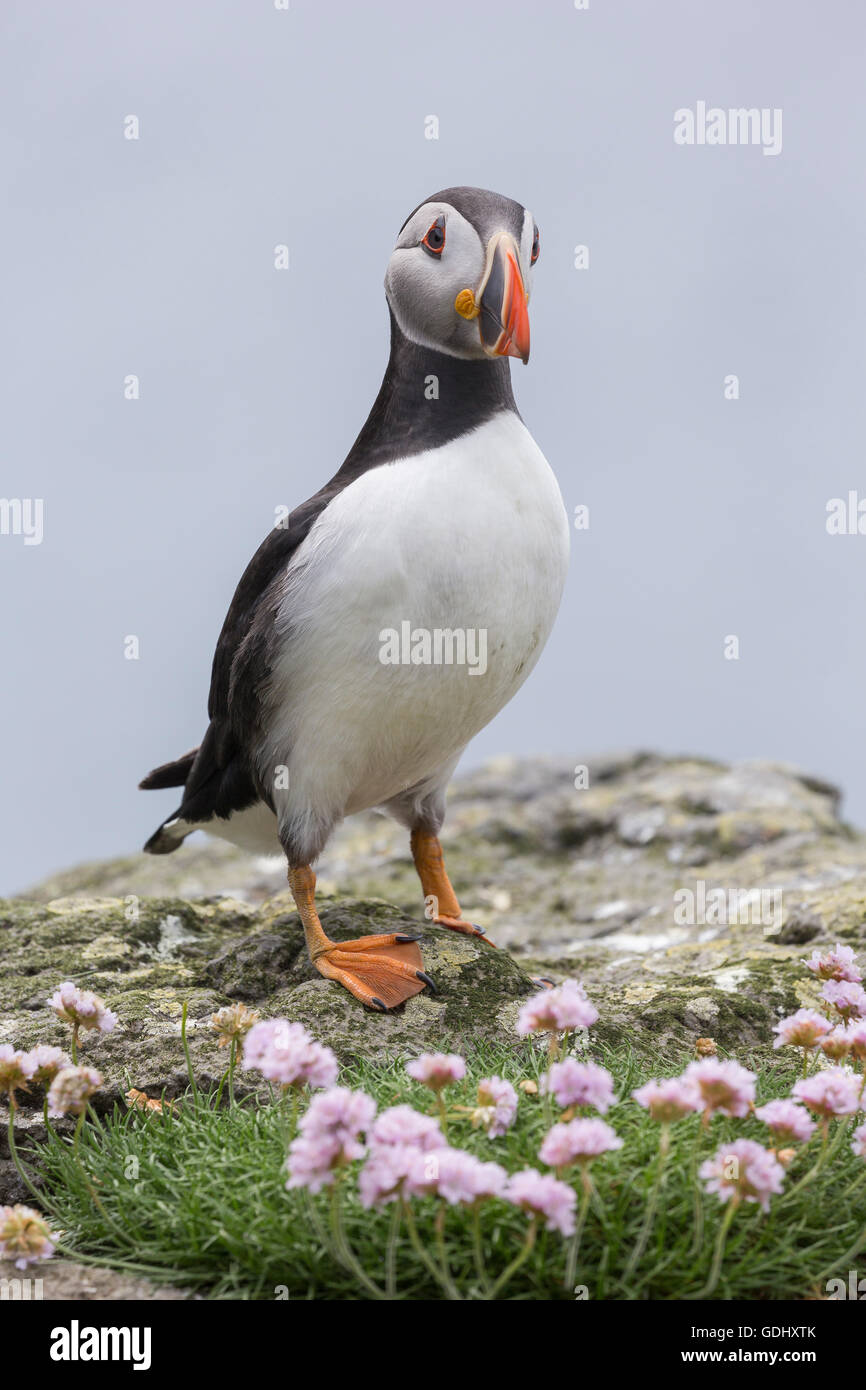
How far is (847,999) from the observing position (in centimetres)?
442

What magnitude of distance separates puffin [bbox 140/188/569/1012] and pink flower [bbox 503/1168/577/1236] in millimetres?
2037

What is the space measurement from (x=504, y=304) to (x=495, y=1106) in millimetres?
2977

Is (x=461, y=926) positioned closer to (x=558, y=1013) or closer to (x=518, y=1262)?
(x=558, y=1013)

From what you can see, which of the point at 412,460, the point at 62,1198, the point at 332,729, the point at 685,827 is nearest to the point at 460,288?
the point at 412,460

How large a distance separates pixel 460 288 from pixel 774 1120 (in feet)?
10.9

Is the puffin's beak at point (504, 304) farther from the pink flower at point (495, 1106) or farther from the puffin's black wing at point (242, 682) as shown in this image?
the pink flower at point (495, 1106)

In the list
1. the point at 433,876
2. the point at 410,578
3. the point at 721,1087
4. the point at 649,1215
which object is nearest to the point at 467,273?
the point at 410,578

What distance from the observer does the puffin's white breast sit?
5.22m

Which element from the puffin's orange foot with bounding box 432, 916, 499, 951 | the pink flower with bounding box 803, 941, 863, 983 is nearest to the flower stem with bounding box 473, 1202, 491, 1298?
the pink flower with bounding box 803, 941, 863, 983

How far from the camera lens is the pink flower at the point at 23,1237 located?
12.8 ft

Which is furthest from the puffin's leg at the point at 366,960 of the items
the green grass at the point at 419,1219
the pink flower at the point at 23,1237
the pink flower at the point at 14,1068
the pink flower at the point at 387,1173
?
the pink flower at the point at 387,1173

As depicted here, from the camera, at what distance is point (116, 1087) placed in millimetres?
4867

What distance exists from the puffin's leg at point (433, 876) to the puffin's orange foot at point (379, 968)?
27.3 inches

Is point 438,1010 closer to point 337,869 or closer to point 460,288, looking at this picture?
point 460,288
